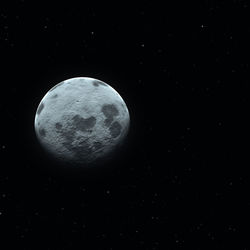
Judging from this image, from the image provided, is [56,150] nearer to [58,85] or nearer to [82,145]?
[82,145]

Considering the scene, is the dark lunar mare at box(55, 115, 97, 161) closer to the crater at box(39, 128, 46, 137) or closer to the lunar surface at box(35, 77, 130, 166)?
the lunar surface at box(35, 77, 130, 166)

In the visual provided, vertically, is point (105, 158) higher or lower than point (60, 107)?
→ lower

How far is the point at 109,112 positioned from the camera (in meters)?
5.96

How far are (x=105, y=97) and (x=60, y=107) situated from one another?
Result: 0.47 m

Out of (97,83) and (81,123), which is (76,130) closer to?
(81,123)

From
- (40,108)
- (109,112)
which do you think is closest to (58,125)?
(40,108)

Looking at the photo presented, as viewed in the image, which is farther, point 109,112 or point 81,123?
point 109,112

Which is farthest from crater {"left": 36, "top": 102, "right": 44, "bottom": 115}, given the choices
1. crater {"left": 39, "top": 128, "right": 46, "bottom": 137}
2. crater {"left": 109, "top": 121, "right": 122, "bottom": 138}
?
crater {"left": 109, "top": 121, "right": 122, "bottom": 138}

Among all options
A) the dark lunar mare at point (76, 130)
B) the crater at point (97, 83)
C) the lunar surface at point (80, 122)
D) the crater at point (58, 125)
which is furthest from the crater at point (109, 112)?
the crater at point (58, 125)

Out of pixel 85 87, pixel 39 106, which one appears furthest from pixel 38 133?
pixel 85 87

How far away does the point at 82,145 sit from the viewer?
5863mm

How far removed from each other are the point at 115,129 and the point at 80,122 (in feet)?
1.24

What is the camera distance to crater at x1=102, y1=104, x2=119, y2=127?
5.93m

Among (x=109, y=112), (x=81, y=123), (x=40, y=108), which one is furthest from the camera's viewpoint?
(x=40, y=108)
